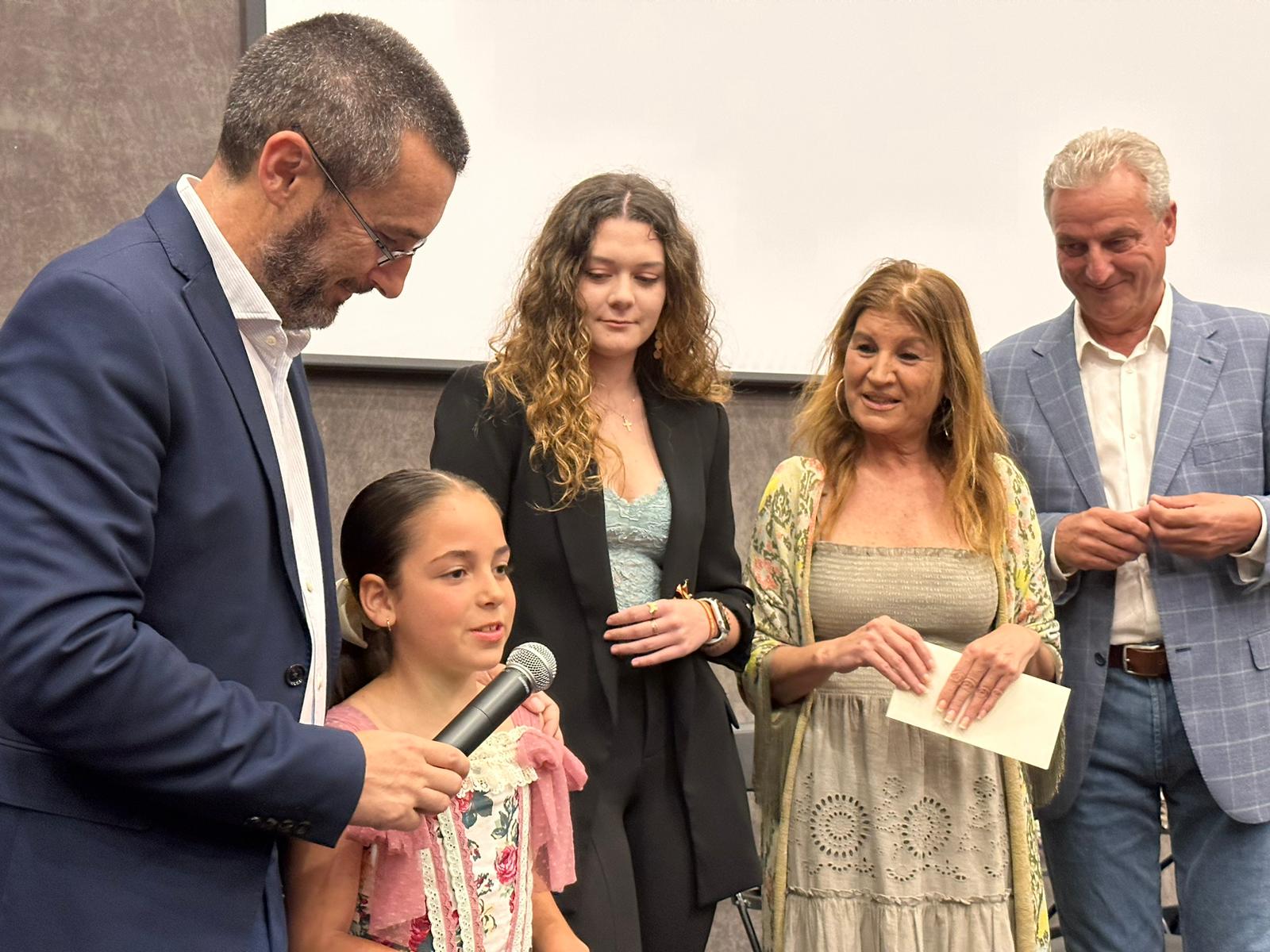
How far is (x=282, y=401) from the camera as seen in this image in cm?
132

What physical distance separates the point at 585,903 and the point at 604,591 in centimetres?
42

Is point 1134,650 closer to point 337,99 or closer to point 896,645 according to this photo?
point 896,645

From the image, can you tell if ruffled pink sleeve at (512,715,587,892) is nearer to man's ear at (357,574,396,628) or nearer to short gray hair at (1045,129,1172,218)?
man's ear at (357,574,396,628)

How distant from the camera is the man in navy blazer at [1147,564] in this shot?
2262 mm

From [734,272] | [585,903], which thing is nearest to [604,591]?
[585,903]

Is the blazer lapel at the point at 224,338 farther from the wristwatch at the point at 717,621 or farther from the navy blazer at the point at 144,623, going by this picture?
the wristwatch at the point at 717,621

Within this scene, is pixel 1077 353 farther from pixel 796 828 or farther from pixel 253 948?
pixel 253 948

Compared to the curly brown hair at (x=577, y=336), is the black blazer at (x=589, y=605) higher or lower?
lower

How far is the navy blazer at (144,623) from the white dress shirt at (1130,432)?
1.54 meters

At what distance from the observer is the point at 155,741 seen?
41.8 inches

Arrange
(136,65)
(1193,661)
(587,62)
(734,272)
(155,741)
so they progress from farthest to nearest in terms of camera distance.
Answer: (734,272), (587,62), (136,65), (1193,661), (155,741)

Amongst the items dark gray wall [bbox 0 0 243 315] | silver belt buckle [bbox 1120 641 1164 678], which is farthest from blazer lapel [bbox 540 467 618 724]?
dark gray wall [bbox 0 0 243 315]

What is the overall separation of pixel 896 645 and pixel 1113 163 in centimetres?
101

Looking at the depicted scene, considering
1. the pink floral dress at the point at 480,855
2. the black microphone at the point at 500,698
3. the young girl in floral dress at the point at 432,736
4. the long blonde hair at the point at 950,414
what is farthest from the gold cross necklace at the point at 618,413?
the black microphone at the point at 500,698
